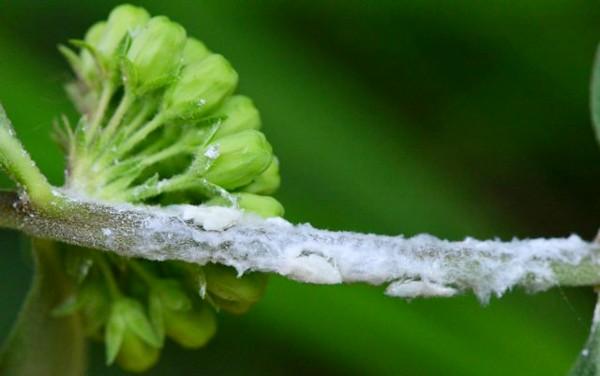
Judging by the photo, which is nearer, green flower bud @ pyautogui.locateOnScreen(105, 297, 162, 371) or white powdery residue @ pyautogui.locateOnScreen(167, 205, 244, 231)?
white powdery residue @ pyautogui.locateOnScreen(167, 205, 244, 231)

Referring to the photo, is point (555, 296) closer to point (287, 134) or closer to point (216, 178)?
point (287, 134)

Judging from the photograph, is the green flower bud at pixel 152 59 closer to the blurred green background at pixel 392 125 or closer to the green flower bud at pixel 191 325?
the green flower bud at pixel 191 325

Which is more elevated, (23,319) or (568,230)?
(568,230)

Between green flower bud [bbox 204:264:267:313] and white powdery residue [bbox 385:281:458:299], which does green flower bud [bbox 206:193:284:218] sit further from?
white powdery residue [bbox 385:281:458:299]

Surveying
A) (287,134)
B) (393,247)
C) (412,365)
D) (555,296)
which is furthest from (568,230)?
(393,247)

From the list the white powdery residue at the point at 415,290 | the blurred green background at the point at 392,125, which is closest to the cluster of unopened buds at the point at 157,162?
the white powdery residue at the point at 415,290

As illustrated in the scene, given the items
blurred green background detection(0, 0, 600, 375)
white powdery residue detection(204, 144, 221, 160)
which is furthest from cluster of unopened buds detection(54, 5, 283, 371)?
blurred green background detection(0, 0, 600, 375)
